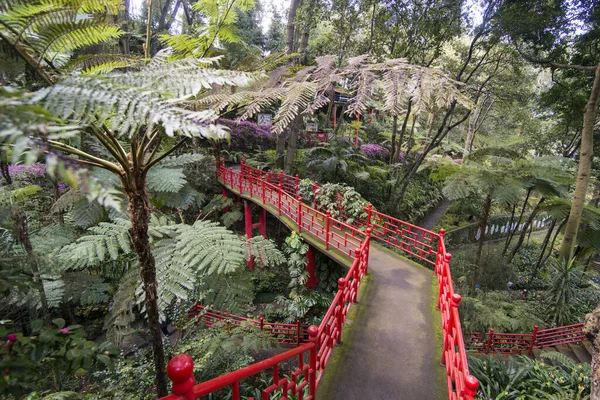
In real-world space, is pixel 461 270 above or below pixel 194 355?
below

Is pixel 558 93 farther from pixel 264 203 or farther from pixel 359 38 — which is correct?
pixel 264 203

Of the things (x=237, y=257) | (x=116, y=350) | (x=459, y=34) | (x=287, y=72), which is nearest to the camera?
(x=116, y=350)

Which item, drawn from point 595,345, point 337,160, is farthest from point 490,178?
point 337,160

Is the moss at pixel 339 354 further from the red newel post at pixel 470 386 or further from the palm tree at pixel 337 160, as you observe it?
the palm tree at pixel 337 160

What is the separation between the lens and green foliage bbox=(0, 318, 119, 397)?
0.99 metres

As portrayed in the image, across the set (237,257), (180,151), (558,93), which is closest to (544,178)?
(558,93)

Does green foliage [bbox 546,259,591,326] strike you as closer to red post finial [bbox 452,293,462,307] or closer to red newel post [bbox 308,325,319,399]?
red post finial [bbox 452,293,462,307]

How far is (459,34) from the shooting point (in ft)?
25.3

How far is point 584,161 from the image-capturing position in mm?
5941

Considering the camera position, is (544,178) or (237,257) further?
(544,178)

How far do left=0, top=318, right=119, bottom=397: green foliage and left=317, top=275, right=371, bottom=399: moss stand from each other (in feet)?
6.88

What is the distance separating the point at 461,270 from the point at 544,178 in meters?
4.55

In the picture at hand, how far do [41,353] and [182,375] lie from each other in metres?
0.54

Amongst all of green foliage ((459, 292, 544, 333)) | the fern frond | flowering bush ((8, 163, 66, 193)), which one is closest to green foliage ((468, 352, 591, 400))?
green foliage ((459, 292, 544, 333))
